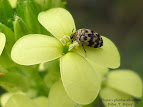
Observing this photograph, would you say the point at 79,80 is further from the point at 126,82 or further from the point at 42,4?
the point at 126,82

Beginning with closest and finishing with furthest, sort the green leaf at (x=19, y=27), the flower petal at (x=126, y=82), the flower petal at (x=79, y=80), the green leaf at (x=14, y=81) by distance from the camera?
the flower petal at (x=79, y=80) < the green leaf at (x=19, y=27) < the green leaf at (x=14, y=81) < the flower petal at (x=126, y=82)

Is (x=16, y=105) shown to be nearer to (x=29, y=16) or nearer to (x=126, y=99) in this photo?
(x=29, y=16)

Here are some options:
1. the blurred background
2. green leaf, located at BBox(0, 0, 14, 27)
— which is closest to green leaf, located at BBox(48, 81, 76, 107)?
Answer: green leaf, located at BBox(0, 0, 14, 27)

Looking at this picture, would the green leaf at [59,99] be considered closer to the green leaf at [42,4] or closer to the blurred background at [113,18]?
the green leaf at [42,4]

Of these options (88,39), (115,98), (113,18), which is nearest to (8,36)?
(88,39)

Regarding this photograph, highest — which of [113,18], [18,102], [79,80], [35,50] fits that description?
[35,50]

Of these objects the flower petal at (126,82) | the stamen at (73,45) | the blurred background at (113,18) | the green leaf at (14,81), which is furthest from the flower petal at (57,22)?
the blurred background at (113,18)
